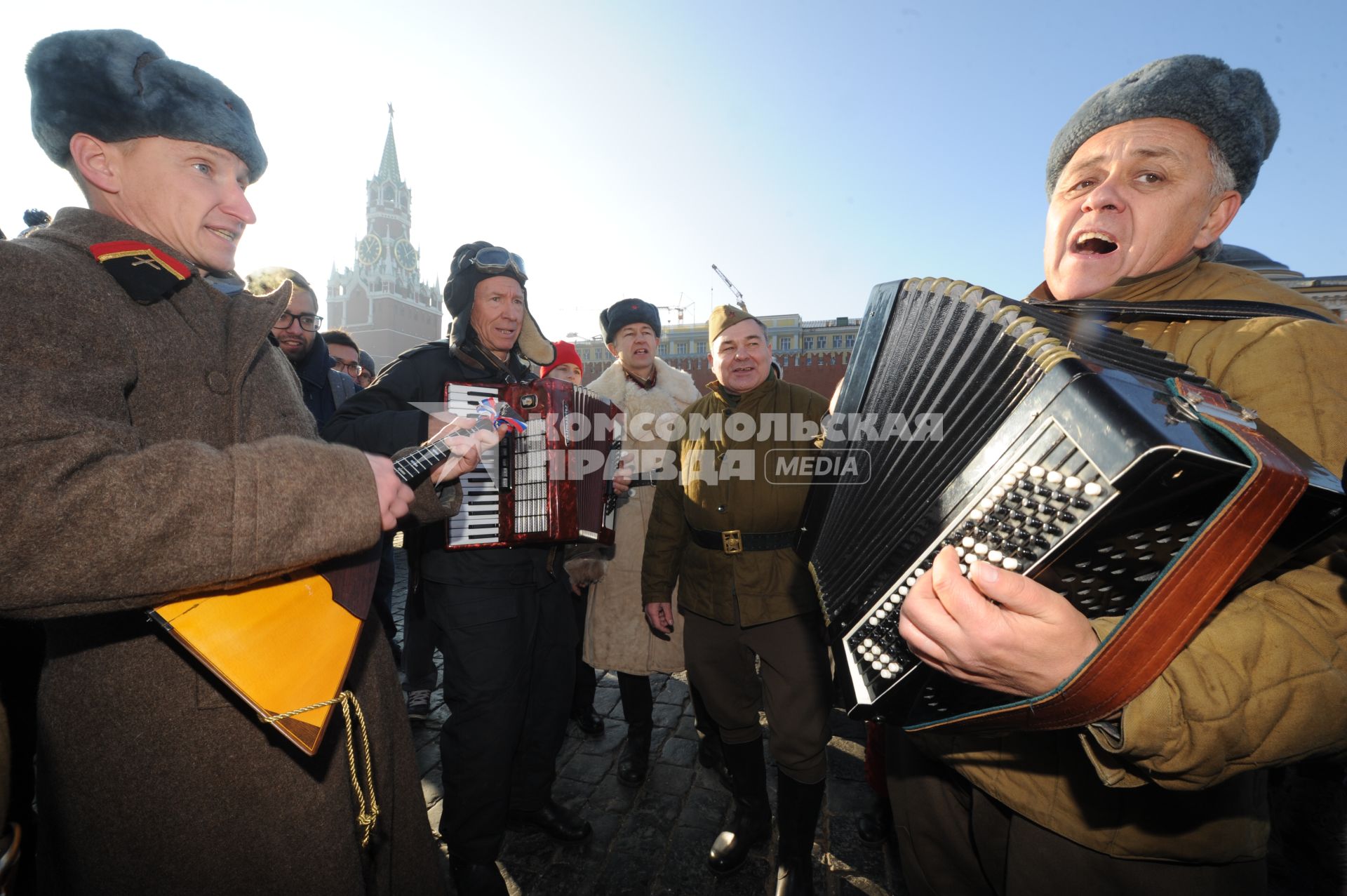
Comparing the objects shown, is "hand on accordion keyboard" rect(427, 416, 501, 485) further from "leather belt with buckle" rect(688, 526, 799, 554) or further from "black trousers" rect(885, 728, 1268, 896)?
"black trousers" rect(885, 728, 1268, 896)

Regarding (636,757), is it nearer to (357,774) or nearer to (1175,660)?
(357,774)

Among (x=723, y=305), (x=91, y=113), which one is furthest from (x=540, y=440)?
(x=91, y=113)

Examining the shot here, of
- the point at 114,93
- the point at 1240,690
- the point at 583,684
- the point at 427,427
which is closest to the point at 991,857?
the point at 1240,690

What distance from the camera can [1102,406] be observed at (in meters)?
0.85

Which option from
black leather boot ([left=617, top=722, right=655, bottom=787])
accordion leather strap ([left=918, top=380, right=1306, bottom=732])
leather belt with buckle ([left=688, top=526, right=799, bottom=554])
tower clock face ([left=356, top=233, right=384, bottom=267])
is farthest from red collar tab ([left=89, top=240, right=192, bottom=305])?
tower clock face ([left=356, top=233, right=384, bottom=267])

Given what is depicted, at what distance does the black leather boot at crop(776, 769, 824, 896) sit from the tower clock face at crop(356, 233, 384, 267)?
270 feet

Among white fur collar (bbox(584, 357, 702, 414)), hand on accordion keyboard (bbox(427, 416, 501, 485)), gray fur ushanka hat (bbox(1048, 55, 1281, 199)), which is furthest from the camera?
white fur collar (bbox(584, 357, 702, 414))

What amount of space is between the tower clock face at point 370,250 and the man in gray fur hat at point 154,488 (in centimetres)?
8164

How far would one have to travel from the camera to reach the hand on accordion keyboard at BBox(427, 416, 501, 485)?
1.76 m

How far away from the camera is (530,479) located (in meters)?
2.49

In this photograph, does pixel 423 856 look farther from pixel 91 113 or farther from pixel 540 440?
pixel 91 113

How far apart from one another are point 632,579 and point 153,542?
9.58ft

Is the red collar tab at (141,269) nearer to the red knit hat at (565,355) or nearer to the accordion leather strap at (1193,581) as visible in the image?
the accordion leather strap at (1193,581)

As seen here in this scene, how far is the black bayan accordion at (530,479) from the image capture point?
2.38 metres
